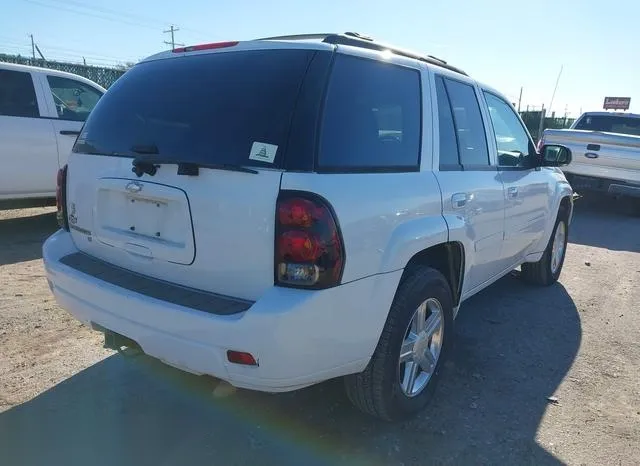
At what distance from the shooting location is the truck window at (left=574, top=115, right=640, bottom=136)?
37.1ft

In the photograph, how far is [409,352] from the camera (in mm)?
2986

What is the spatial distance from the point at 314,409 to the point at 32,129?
206 inches

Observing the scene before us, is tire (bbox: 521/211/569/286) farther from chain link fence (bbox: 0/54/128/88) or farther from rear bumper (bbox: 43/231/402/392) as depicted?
chain link fence (bbox: 0/54/128/88)

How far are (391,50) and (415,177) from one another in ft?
2.50

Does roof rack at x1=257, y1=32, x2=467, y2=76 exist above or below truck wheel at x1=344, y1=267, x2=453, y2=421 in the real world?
above

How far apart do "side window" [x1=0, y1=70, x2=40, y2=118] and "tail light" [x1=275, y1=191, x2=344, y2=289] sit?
5458 millimetres

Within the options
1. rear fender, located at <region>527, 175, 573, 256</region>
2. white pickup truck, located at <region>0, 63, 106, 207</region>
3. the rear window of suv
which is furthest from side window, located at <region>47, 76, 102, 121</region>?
rear fender, located at <region>527, 175, 573, 256</region>

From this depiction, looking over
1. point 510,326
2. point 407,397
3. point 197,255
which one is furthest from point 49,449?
point 510,326

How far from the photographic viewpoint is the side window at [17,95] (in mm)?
6254

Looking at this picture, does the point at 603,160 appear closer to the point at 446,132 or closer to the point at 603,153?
the point at 603,153

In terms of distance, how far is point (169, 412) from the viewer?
9.92ft

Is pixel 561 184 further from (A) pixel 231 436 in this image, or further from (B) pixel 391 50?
(A) pixel 231 436

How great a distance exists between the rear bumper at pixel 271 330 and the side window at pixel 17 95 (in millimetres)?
4705

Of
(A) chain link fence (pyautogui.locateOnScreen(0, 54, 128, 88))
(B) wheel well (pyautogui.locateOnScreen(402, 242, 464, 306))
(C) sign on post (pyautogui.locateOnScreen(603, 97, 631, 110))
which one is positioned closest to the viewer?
(B) wheel well (pyautogui.locateOnScreen(402, 242, 464, 306))
